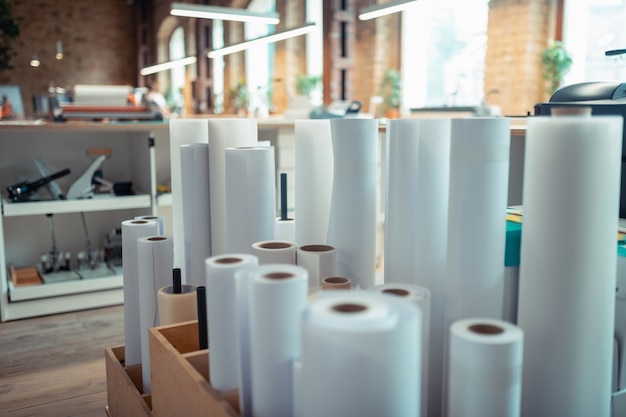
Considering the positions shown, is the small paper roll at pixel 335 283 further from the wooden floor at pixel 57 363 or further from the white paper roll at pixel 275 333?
the wooden floor at pixel 57 363

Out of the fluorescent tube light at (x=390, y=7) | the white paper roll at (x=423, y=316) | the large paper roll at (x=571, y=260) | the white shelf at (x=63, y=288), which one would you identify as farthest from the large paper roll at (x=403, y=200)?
the fluorescent tube light at (x=390, y=7)

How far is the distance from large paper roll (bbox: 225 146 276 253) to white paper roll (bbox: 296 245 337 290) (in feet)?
0.49

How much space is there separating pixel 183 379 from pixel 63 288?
2.29 meters

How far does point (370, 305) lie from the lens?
81cm

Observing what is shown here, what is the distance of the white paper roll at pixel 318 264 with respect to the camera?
4.10ft

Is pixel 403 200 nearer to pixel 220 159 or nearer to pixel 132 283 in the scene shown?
pixel 220 159

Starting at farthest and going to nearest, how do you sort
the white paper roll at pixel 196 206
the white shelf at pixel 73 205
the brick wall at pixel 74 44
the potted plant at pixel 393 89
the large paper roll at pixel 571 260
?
the brick wall at pixel 74 44, the potted plant at pixel 393 89, the white shelf at pixel 73 205, the white paper roll at pixel 196 206, the large paper roll at pixel 571 260

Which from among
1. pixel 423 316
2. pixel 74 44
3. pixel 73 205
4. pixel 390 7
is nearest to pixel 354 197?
pixel 423 316

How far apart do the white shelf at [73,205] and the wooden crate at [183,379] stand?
201 cm

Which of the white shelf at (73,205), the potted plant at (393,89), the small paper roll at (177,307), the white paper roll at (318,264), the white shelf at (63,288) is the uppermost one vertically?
the potted plant at (393,89)

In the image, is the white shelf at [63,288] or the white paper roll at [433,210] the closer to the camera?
the white paper roll at [433,210]

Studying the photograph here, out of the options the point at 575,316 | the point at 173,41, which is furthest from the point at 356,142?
the point at 173,41

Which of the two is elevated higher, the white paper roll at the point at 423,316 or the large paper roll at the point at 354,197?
the large paper roll at the point at 354,197

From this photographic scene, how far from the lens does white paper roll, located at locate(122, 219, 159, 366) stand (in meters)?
1.64
